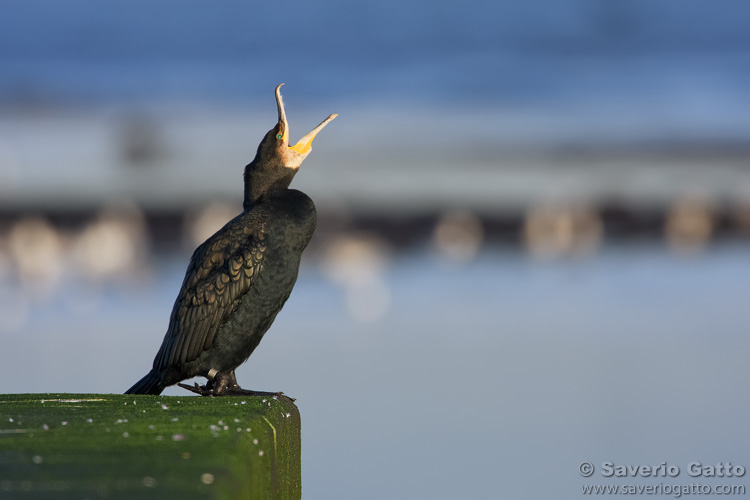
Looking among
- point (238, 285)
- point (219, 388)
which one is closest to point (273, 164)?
point (238, 285)

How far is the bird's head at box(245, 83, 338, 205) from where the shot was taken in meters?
4.68

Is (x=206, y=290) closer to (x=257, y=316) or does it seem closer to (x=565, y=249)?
(x=257, y=316)

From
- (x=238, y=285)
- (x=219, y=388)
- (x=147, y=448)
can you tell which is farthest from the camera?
(x=219, y=388)

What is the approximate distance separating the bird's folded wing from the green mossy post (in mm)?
364

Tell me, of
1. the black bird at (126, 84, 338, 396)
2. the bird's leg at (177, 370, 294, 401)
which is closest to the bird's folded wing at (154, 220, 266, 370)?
the black bird at (126, 84, 338, 396)

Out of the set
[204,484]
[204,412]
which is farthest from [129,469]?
[204,412]

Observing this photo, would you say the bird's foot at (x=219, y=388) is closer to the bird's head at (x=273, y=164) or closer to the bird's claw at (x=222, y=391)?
the bird's claw at (x=222, y=391)

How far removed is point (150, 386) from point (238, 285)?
590mm

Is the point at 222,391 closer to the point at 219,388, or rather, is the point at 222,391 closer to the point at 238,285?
the point at 219,388

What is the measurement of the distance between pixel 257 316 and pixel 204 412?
0.82m

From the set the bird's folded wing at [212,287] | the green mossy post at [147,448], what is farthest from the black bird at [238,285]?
the green mossy post at [147,448]

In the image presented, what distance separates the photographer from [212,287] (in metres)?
4.47

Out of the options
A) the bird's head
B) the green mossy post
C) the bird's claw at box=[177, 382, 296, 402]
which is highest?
the bird's head

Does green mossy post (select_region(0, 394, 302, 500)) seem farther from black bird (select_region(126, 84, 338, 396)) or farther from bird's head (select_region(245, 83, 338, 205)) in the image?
bird's head (select_region(245, 83, 338, 205))
